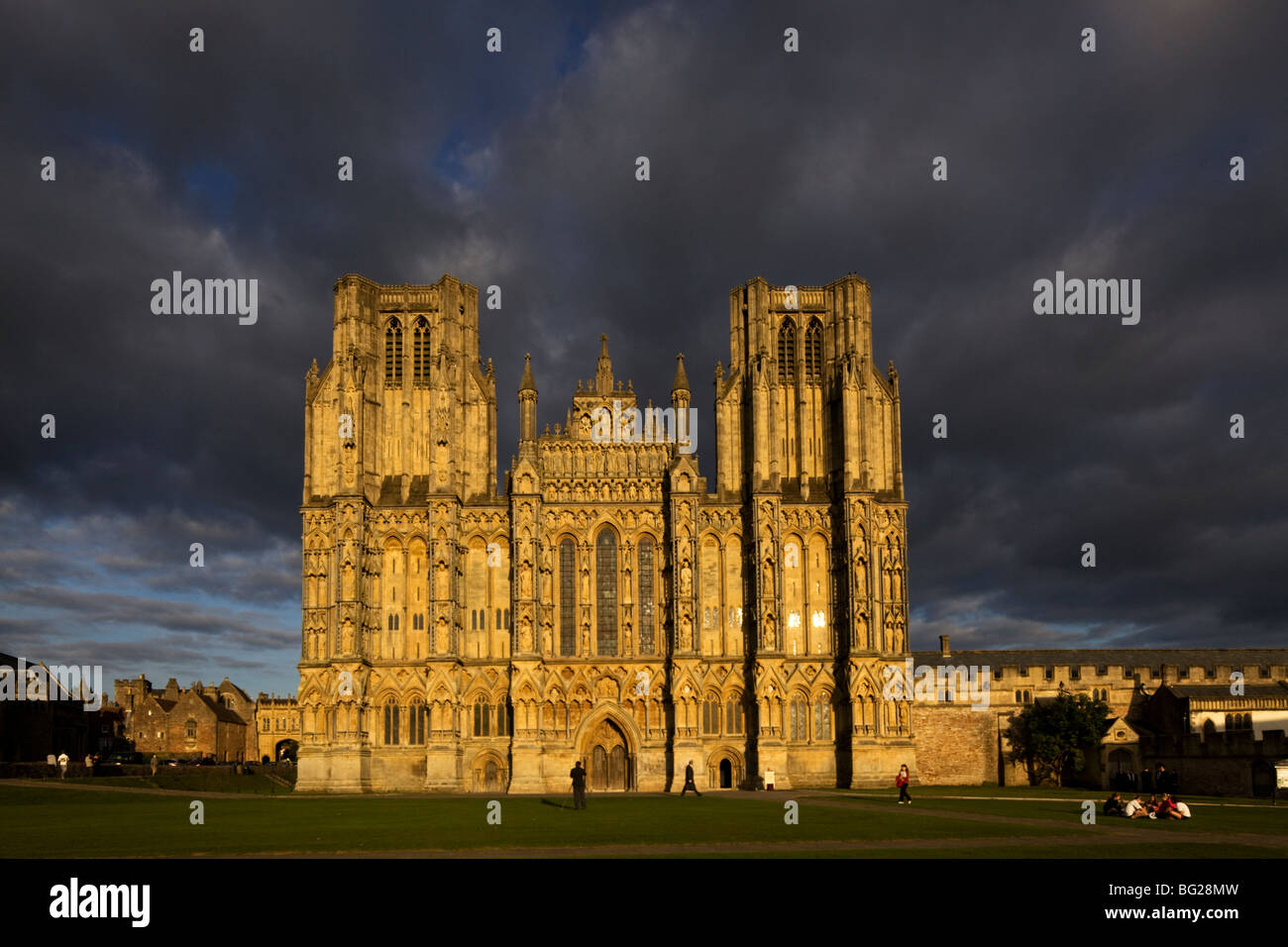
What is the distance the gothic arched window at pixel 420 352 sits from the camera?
260ft

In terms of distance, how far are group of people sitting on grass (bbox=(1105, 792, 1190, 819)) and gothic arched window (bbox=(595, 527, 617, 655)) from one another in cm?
3862

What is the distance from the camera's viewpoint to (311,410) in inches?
3049

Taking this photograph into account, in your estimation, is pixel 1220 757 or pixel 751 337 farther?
pixel 751 337

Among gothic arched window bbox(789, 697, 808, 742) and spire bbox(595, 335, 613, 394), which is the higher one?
spire bbox(595, 335, 613, 394)

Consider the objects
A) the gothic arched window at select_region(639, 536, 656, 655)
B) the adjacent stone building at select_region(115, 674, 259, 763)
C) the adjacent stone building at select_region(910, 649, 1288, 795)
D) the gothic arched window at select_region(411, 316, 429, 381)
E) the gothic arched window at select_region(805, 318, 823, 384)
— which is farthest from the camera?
the adjacent stone building at select_region(115, 674, 259, 763)

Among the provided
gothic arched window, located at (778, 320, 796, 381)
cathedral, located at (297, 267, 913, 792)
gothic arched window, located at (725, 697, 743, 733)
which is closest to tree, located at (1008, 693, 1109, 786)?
cathedral, located at (297, 267, 913, 792)

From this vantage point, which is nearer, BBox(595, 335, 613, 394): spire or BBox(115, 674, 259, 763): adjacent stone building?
BBox(595, 335, 613, 394): spire

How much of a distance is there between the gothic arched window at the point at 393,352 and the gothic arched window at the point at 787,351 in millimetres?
25212

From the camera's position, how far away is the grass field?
25.5 meters

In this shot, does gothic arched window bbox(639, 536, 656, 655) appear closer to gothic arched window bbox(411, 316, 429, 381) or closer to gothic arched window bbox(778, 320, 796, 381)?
gothic arched window bbox(778, 320, 796, 381)

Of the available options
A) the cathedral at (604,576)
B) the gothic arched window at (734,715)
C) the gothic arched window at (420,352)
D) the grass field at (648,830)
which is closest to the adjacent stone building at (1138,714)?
the cathedral at (604,576)
